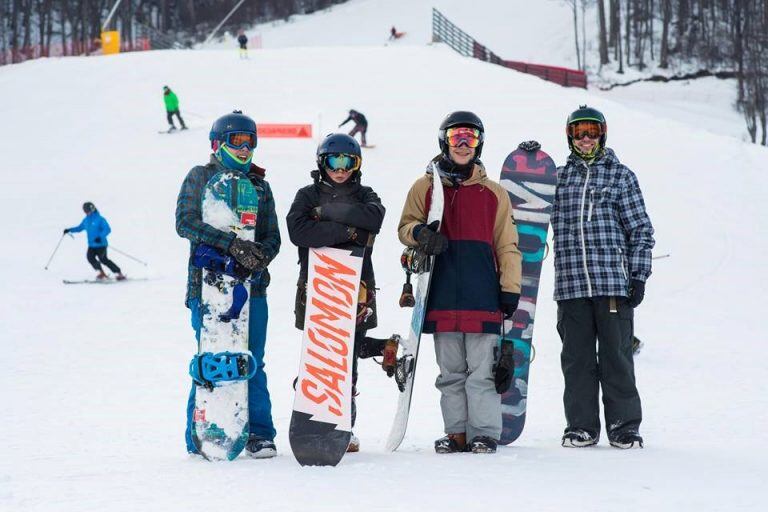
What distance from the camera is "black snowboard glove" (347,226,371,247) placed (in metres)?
4.21

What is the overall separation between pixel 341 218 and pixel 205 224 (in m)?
0.65

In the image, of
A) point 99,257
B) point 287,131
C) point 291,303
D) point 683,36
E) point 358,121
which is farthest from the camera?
point 683,36

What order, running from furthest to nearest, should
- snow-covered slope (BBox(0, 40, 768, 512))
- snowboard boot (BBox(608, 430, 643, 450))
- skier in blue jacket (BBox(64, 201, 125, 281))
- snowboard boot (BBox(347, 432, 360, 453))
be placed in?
skier in blue jacket (BBox(64, 201, 125, 281)) < snowboard boot (BBox(608, 430, 643, 450)) < snowboard boot (BBox(347, 432, 360, 453)) < snow-covered slope (BBox(0, 40, 768, 512))

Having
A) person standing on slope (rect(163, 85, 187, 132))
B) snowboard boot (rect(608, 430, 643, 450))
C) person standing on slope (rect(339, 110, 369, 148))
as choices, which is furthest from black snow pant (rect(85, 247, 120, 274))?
snowboard boot (rect(608, 430, 643, 450))

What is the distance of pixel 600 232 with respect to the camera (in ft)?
15.8

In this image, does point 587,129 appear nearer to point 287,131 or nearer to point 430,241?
point 430,241

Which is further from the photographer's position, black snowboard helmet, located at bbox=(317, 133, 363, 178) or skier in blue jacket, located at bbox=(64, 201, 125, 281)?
skier in blue jacket, located at bbox=(64, 201, 125, 281)

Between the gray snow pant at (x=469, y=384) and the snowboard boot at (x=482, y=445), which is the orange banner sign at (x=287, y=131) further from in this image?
the snowboard boot at (x=482, y=445)

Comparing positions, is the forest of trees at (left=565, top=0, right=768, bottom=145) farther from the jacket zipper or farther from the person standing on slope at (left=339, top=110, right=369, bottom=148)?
the jacket zipper

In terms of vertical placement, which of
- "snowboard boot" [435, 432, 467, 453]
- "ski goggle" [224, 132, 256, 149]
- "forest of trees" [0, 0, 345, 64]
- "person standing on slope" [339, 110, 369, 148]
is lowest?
"snowboard boot" [435, 432, 467, 453]

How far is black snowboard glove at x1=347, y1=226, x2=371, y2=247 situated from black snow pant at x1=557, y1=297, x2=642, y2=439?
50.2 inches

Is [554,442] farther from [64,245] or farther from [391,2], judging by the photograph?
[391,2]

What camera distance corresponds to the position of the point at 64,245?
16.5m

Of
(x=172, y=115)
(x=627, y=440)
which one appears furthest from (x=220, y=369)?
(x=172, y=115)
